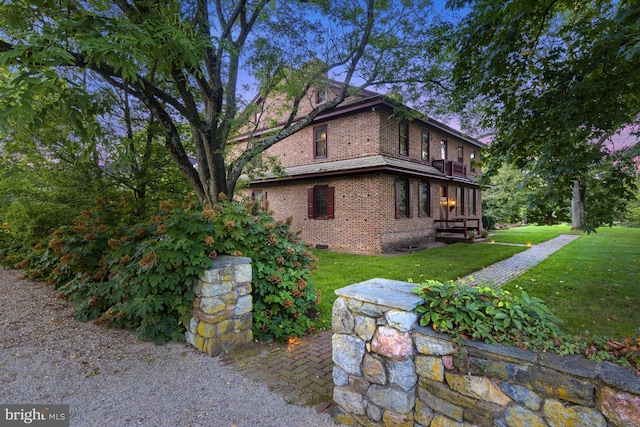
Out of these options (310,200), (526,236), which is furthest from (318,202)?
(526,236)

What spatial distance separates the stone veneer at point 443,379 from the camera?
1529mm

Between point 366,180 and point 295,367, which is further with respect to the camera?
point 366,180

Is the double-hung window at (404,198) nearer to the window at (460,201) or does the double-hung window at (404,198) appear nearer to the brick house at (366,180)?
the brick house at (366,180)

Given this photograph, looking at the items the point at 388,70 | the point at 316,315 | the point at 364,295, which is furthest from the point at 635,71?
the point at 388,70

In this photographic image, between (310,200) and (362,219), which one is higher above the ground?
(310,200)

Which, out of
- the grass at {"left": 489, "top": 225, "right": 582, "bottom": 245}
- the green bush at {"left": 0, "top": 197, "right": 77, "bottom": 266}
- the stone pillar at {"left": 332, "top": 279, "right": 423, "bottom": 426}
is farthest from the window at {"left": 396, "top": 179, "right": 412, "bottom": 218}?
the green bush at {"left": 0, "top": 197, "right": 77, "bottom": 266}

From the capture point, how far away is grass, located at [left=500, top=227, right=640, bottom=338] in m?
4.34

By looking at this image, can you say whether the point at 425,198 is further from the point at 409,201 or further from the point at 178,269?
the point at 178,269

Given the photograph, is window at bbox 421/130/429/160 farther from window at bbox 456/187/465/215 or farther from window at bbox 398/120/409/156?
window at bbox 456/187/465/215

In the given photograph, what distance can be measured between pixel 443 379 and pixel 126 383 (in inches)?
112

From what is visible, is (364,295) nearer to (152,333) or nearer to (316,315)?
(316,315)

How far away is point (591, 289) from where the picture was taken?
238 inches

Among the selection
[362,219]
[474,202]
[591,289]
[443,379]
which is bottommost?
[591,289]

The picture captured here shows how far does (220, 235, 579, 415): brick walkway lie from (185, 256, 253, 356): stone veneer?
0.19m
